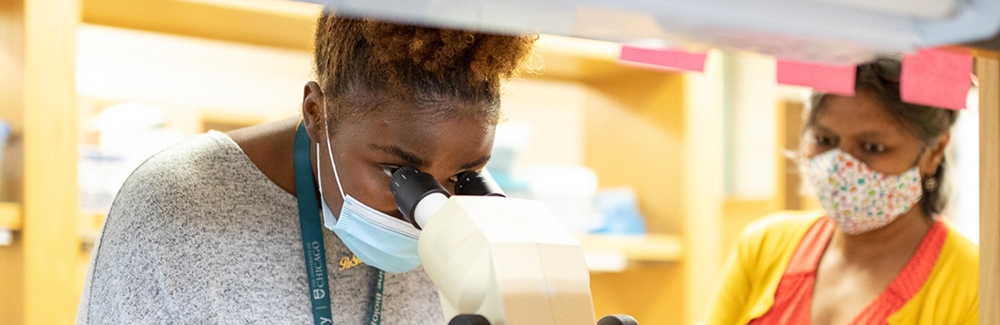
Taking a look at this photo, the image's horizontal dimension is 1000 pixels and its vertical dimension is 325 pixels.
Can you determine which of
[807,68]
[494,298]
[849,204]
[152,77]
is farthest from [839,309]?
[152,77]

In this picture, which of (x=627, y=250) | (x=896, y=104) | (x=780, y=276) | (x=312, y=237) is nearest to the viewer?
(x=312, y=237)

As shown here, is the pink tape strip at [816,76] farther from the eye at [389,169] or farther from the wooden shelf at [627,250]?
the wooden shelf at [627,250]

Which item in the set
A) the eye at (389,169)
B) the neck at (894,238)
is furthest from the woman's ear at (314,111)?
the neck at (894,238)

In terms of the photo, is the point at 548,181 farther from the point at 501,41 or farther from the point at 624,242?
the point at 501,41

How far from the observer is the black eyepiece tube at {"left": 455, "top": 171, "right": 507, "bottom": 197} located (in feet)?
2.84

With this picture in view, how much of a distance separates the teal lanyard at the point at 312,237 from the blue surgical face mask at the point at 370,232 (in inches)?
0.5

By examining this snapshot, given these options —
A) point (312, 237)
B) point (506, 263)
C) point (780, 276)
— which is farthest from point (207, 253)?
point (780, 276)

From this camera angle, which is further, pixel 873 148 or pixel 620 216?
pixel 620 216

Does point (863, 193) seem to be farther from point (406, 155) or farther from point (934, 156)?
point (406, 155)

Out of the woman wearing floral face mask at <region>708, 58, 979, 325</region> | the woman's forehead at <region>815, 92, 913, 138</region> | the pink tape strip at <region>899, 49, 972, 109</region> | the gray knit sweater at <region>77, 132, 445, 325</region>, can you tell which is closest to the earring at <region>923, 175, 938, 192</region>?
the woman wearing floral face mask at <region>708, 58, 979, 325</region>

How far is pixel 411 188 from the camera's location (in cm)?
83

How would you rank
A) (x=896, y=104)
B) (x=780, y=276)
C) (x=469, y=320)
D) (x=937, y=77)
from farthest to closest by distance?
(x=780, y=276), (x=896, y=104), (x=937, y=77), (x=469, y=320)

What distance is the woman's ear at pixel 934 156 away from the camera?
4.52ft

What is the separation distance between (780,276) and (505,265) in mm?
914
